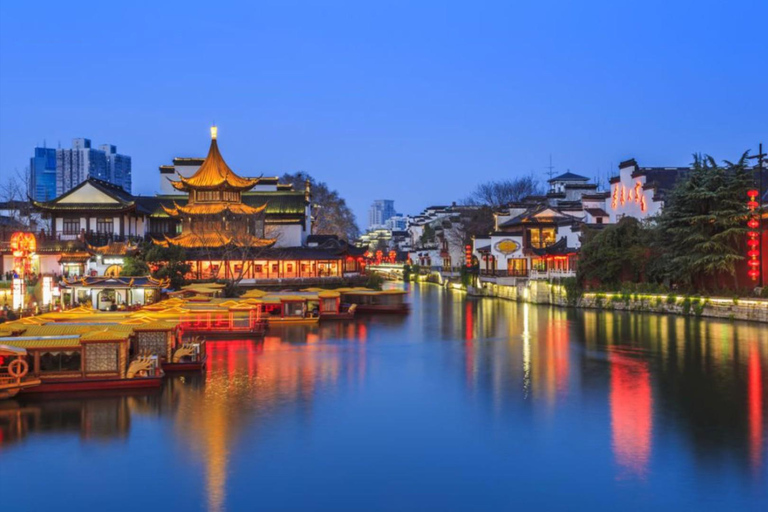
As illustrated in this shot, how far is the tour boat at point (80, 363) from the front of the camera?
19.8m

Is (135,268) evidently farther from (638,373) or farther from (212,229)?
(638,373)

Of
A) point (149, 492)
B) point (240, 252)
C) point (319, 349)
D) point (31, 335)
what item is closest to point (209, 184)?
point (240, 252)

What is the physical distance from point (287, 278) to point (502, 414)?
125ft

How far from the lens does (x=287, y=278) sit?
55.1 metres

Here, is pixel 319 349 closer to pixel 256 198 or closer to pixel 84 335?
pixel 84 335

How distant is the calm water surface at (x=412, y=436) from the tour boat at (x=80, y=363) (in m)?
0.86

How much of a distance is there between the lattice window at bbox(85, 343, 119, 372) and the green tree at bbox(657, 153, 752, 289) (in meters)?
29.1

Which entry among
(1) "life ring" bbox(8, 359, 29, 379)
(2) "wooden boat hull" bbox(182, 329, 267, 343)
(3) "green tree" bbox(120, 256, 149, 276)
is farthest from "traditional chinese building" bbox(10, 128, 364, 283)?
(1) "life ring" bbox(8, 359, 29, 379)

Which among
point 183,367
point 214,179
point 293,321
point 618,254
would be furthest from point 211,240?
point 183,367

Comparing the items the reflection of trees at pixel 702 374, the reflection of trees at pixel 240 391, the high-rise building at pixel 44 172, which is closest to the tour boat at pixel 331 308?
the reflection of trees at pixel 240 391

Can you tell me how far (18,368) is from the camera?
19.2 m

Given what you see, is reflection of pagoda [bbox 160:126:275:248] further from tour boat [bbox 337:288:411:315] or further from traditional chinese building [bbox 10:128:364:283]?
tour boat [bbox 337:288:411:315]

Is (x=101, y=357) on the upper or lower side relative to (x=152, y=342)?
lower

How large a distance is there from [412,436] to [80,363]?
9446mm
